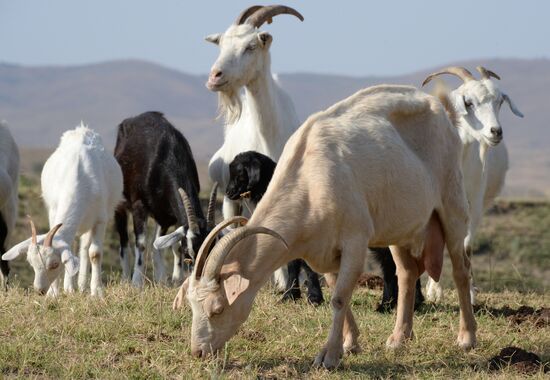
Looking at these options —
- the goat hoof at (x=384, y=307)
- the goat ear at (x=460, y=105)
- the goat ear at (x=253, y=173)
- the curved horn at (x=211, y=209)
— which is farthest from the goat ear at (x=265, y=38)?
the goat hoof at (x=384, y=307)

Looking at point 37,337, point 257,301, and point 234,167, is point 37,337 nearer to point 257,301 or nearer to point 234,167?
point 257,301

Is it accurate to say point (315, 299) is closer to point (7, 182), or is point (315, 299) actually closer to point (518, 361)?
point (518, 361)

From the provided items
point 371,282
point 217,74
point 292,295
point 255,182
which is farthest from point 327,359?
point 371,282

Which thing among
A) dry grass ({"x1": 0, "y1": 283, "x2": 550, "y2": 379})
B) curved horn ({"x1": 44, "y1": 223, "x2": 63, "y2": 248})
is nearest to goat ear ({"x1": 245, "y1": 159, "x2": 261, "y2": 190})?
dry grass ({"x1": 0, "y1": 283, "x2": 550, "y2": 379})

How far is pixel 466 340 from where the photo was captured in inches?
329

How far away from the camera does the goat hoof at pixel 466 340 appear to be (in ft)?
27.3

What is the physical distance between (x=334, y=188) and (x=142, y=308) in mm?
2179

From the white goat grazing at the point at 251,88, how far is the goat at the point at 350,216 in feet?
8.85

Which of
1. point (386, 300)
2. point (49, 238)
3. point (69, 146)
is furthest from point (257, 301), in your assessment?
point (69, 146)

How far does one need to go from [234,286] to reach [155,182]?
5625 millimetres

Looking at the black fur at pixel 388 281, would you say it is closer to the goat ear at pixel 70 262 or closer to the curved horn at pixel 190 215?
the curved horn at pixel 190 215

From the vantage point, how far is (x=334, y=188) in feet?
24.1

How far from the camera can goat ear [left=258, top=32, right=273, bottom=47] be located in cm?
1112

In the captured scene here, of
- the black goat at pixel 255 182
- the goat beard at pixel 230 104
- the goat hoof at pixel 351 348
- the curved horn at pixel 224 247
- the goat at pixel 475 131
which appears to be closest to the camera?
the curved horn at pixel 224 247
